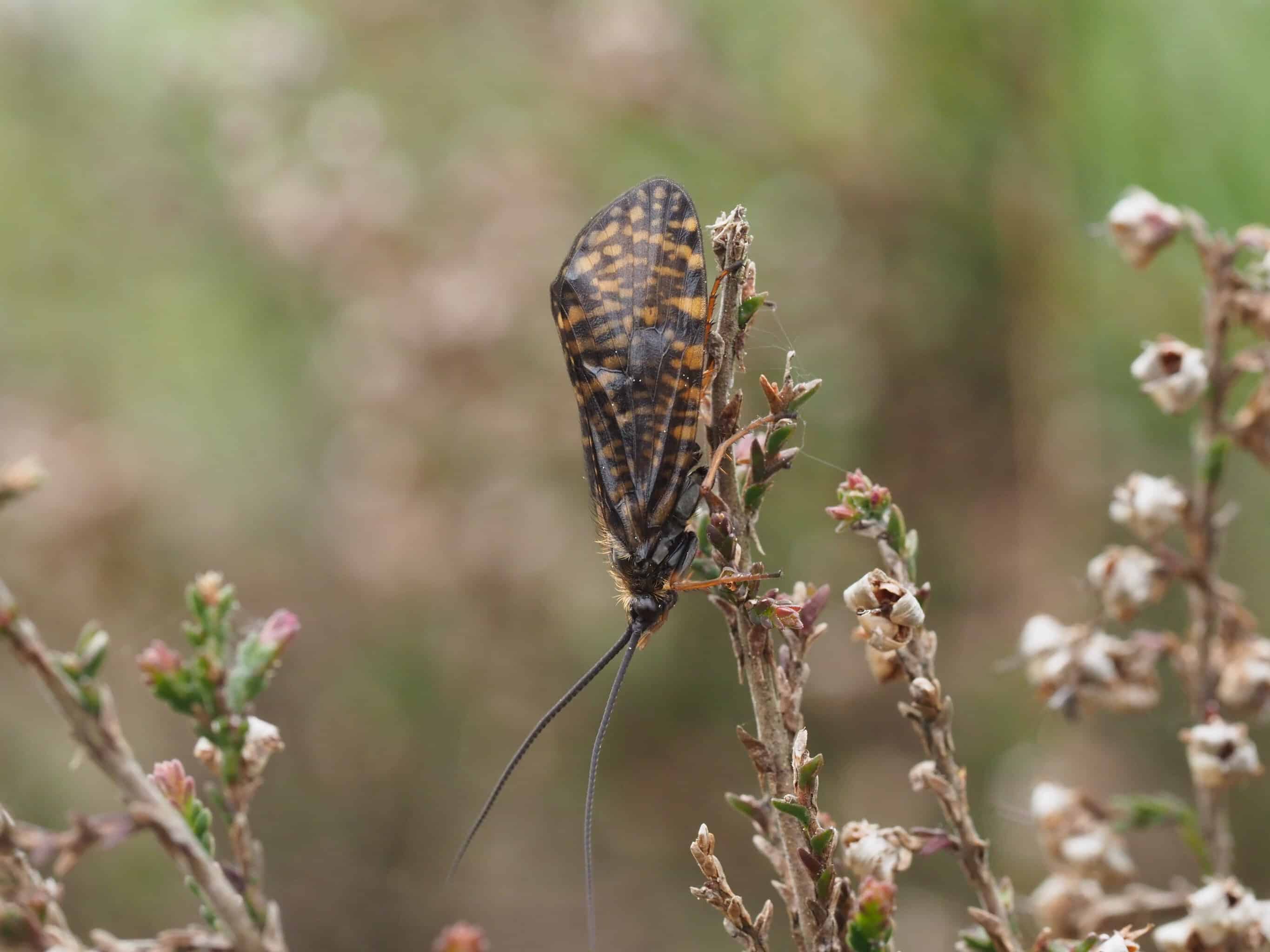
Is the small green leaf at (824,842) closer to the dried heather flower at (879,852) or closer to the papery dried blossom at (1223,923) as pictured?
the dried heather flower at (879,852)

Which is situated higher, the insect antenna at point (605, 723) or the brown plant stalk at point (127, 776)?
the insect antenna at point (605, 723)

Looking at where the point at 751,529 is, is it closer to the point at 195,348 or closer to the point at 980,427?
the point at 980,427

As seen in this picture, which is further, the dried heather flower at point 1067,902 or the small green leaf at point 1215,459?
the dried heather flower at point 1067,902

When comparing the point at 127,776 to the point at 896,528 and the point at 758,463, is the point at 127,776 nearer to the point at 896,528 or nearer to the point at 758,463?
the point at 758,463

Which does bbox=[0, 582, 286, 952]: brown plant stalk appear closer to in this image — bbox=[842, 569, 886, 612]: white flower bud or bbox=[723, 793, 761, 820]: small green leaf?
bbox=[723, 793, 761, 820]: small green leaf

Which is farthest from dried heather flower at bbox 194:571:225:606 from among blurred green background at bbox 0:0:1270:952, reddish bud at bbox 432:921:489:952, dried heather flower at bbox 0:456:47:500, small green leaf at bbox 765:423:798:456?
blurred green background at bbox 0:0:1270:952

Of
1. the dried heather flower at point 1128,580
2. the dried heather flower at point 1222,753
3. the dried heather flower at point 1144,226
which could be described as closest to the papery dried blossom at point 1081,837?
the dried heather flower at point 1222,753
